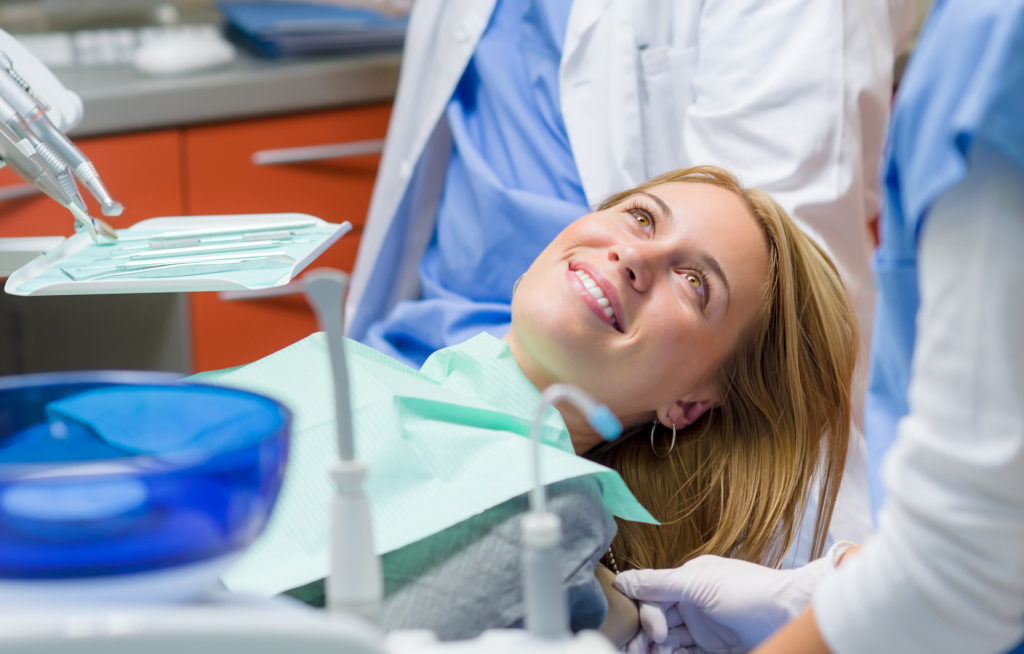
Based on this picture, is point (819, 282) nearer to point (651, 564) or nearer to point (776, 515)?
point (776, 515)

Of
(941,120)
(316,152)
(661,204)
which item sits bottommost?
(316,152)

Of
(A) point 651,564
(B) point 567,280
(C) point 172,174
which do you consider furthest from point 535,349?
(C) point 172,174

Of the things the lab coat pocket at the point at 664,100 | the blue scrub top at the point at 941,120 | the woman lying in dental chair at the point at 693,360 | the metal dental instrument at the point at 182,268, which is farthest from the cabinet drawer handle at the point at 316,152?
the blue scrub top at the point at 941,120

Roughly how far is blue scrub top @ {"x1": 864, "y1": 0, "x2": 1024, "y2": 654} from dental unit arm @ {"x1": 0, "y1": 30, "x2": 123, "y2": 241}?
76 cm

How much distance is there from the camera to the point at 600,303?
120 cm

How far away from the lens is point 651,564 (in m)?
1.26

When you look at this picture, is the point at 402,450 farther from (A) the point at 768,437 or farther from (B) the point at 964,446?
(B) the point at 964,446

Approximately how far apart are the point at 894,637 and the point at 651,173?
1.06 m

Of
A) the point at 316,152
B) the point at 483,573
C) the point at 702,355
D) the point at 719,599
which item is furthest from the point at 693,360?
the point at 316,152

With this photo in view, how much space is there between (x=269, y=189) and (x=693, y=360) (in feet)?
3.92

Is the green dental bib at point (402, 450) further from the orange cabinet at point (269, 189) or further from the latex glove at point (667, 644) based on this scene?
the orange cabinet at point (269, 189)

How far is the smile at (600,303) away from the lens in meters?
1.19

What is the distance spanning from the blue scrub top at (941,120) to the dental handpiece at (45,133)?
75cm

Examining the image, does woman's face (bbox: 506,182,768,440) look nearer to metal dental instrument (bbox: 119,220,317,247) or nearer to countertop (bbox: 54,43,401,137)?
metal dental instrument (bbox: 119,220,317,247)
